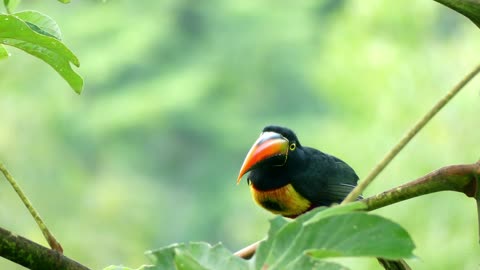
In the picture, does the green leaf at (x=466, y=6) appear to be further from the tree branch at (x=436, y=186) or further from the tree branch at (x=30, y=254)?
the tree branch at (x=30, y=254)

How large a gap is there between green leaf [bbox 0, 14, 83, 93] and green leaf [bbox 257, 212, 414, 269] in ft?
1.33

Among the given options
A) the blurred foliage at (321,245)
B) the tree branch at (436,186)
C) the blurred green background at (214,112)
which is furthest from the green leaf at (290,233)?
the blurred green background at (214,112)

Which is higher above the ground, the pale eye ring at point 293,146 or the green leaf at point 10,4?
the pale eye ring at point 293,146

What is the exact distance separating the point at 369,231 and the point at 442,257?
5.53m

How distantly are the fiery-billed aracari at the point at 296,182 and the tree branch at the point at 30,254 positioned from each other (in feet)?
5.09

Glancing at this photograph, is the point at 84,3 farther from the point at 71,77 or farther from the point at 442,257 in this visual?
the point at 71,77

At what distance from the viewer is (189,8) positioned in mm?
20156

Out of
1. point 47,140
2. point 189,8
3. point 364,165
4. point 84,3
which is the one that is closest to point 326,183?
point 364,165

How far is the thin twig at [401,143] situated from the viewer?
3.27 feet

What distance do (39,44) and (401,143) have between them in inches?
16.7

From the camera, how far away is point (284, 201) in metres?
A: 2.66

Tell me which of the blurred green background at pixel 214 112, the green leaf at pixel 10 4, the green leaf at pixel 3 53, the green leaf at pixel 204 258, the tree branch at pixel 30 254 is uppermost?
the blurred green background at pixel 214 112

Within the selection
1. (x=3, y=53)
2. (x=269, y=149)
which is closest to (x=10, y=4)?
(x=3, y=53)

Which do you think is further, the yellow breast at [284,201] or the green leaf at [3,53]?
the yellow breast at [284,201]
